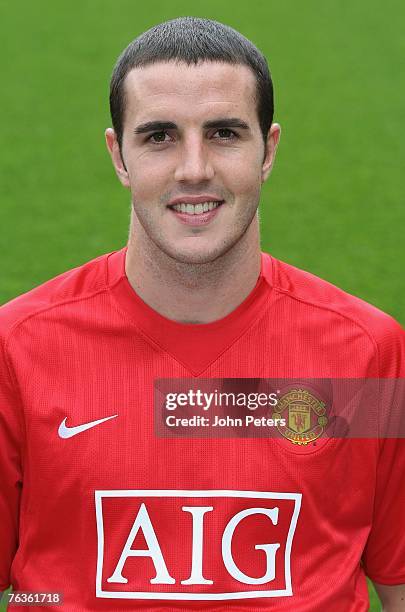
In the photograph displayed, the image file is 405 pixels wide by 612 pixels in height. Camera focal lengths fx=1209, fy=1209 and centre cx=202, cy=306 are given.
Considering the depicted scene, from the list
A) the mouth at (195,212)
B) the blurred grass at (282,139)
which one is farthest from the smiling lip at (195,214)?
the blurred grass at (282,139)

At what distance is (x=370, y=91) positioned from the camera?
23.5 ft

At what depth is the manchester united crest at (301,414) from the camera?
231 centimetres

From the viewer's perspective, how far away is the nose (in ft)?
7.06

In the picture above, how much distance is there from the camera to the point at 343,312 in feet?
7.82

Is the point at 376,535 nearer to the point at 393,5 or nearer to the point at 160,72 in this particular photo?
the point at 160,72

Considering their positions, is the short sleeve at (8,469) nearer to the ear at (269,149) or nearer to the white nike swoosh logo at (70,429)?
the white nike swoosh logo at (70,429)

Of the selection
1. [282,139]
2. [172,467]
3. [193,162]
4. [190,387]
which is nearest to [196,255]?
[193,162]

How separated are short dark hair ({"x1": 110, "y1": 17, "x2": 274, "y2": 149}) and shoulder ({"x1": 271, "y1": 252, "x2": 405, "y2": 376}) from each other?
31 cm

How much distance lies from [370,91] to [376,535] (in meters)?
5.08

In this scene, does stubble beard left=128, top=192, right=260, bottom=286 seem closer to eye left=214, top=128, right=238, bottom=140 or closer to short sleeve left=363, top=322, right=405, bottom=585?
eye left=214, top=128, right=238, bottom=140

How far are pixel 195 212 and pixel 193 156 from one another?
0.10 m

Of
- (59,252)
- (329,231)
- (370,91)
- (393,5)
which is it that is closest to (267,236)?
(329,231)

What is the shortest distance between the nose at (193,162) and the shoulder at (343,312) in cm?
34

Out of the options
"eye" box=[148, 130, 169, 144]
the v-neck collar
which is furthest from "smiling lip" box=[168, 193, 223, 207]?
the v-neck collar
